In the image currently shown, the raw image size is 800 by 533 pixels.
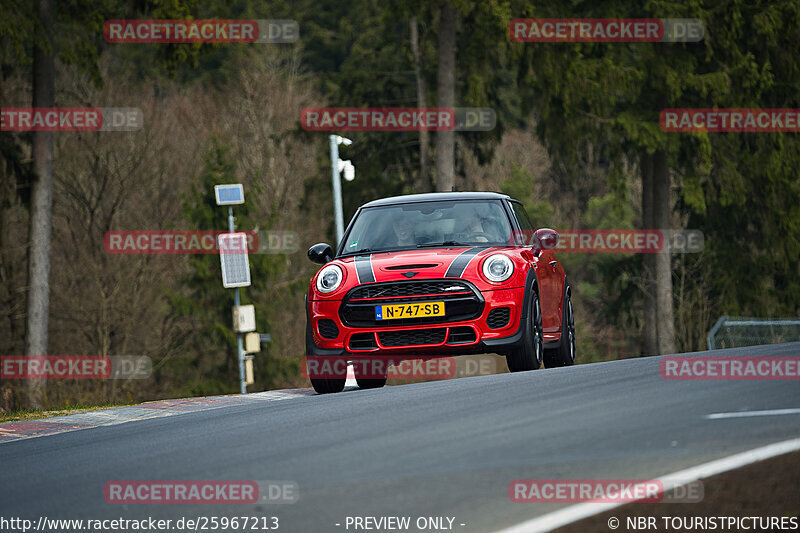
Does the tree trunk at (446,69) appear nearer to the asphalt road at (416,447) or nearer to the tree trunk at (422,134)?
the tree trunk at (422,134)

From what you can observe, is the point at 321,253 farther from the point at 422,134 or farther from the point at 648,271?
the point at 422,134

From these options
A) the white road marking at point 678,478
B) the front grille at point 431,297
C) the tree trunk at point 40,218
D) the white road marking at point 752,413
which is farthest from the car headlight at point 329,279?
the tree trunk at point 40,218

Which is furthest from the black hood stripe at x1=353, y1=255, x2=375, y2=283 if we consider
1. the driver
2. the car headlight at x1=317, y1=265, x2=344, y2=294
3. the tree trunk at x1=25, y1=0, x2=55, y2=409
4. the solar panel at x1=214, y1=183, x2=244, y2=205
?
the solar panel at x1=214, y1=183, x2=244, y2=205

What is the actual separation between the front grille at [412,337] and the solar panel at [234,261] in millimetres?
22535

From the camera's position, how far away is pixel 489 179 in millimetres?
51000

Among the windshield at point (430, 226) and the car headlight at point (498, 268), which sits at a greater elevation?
the windshield at point (430, 226)

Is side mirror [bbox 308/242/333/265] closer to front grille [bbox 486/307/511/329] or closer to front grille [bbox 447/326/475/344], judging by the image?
front grille [bbox 447/326/475/344]

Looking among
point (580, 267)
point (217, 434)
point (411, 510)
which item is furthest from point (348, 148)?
point (411, 510)

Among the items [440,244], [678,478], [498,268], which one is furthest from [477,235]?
[678,478]

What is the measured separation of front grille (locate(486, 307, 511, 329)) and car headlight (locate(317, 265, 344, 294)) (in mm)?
1423

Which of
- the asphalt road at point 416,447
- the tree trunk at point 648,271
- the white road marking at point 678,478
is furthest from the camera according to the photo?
the tree trunk at point 648,271

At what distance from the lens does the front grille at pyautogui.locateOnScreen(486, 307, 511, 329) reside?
35.4 feet

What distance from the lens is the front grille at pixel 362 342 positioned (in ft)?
35.7

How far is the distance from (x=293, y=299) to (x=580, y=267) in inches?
659
